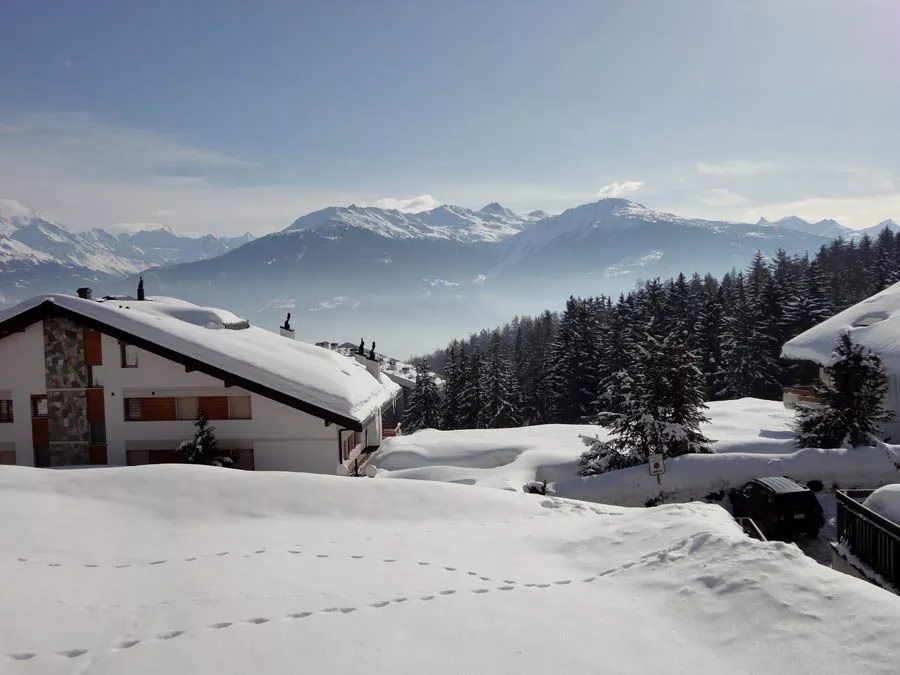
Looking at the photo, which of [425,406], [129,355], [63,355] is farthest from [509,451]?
[425,406]

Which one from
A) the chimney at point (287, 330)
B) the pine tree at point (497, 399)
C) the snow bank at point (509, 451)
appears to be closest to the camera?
the snow bank at point (509, 451)

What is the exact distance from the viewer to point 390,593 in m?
6.46

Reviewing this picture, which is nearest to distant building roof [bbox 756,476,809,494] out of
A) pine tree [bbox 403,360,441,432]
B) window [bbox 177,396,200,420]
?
window [bbox 177,396,200,420]

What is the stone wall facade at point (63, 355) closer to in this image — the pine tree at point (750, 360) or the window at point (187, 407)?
the window at point (187, 407)

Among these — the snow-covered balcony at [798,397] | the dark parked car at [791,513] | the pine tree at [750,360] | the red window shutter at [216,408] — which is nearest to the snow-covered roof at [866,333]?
the snow-covered balcony at [798,397]

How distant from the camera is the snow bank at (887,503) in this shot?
959cm

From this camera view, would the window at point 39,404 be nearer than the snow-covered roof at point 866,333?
Yes

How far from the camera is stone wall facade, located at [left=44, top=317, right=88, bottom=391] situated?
19.6m

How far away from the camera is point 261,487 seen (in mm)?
10438

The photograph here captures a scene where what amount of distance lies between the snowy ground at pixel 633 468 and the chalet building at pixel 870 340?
4.11m

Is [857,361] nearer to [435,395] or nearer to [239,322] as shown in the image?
[239,322]

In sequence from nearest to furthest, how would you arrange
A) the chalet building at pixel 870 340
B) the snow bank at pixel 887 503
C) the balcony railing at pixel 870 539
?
the balcony railing at pixel 870 539 → the snow bank at pixel 887 503 → the chalet building at pixel 870 340

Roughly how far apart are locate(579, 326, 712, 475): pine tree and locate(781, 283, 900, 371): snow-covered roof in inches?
356

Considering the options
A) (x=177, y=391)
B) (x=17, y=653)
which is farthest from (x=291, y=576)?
(x=177, y=391)
